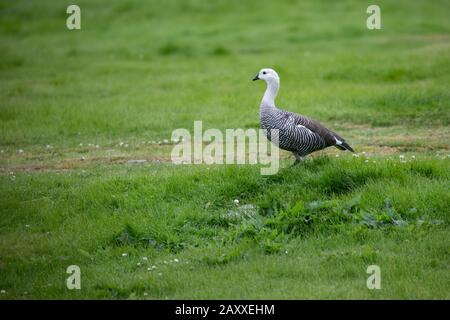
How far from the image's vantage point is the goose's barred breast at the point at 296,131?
11.1 meters

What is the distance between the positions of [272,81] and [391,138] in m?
3.36

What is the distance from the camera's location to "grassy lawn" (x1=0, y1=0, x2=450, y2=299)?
8.91 meters

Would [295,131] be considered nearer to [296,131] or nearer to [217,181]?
[296,131]

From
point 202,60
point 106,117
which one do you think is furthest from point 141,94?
point 202,60

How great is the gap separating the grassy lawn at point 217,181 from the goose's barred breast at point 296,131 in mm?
268

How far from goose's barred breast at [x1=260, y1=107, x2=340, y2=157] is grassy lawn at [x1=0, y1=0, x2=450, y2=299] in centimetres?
27

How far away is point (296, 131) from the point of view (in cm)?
1110
